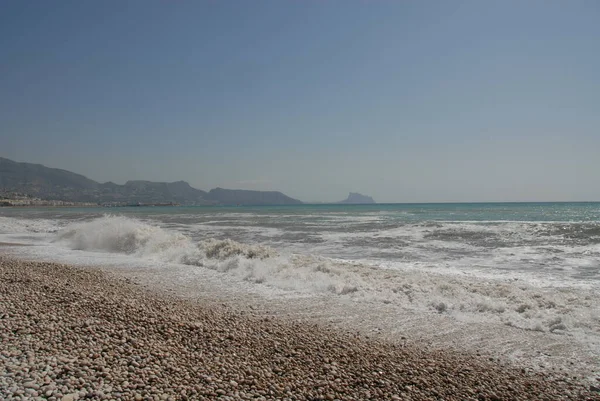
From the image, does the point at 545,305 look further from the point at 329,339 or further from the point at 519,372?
the point at 329,339

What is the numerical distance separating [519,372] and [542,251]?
13617 mm

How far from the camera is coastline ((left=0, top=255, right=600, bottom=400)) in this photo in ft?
14.2

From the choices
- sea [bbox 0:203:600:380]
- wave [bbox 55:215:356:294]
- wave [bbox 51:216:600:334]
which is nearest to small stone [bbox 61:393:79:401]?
sea [bbox 0:203:600:380]

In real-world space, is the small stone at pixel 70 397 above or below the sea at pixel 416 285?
above

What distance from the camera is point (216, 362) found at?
198 inches

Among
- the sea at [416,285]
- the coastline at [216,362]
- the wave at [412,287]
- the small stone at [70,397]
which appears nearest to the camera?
the small stone at [70,397]

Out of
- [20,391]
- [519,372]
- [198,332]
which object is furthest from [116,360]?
[519,372]

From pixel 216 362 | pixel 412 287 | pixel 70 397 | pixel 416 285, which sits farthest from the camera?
pixel 416 285

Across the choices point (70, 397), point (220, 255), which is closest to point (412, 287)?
point (220, 255)

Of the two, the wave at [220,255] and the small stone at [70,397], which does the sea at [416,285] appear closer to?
the wave at [220,255]

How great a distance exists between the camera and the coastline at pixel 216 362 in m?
4.34

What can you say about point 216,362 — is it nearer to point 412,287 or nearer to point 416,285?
point 412,287

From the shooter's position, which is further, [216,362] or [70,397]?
[216,362]

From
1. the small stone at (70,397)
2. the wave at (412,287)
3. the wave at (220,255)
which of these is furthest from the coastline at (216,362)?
the wave at (220,255)
